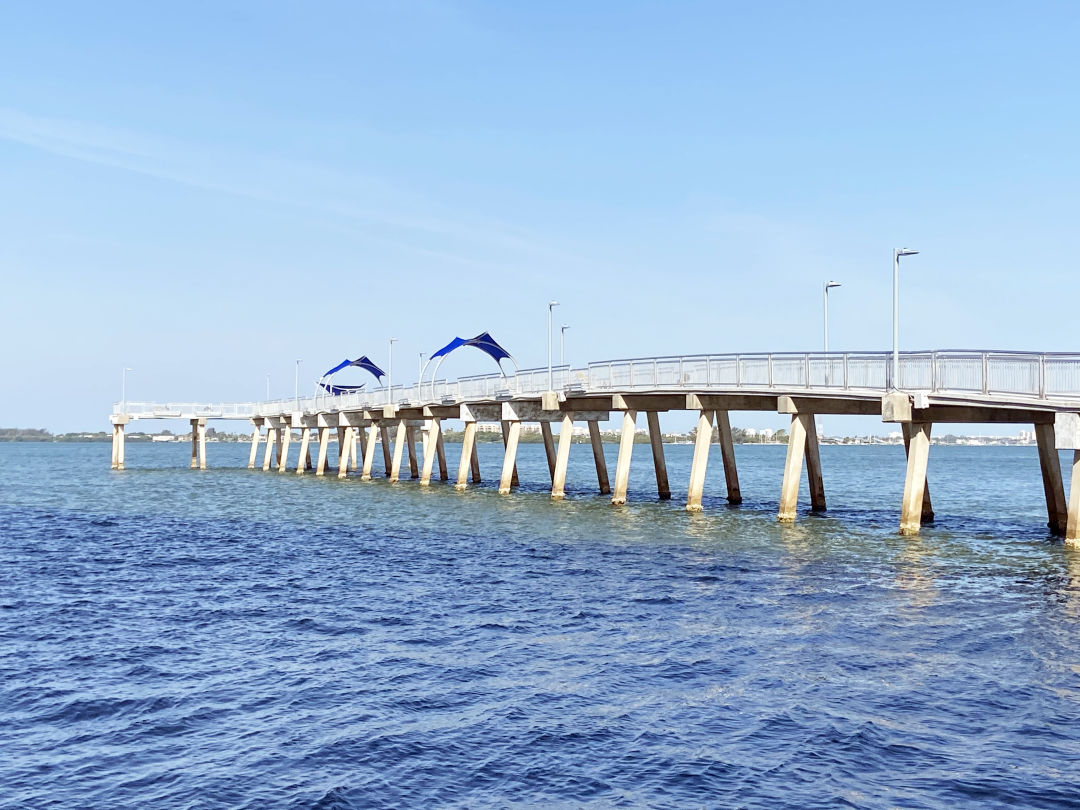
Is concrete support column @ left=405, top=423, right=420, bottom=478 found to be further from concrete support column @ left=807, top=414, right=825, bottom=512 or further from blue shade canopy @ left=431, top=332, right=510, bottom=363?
concrete support column @ left=807, top=414, right=825, bottom=512

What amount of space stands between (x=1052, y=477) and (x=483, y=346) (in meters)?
33.9

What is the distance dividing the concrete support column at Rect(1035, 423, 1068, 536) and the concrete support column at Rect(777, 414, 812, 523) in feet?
23.7

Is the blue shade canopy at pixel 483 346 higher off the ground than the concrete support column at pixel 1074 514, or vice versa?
the blue shade canopy at pixel 483 346

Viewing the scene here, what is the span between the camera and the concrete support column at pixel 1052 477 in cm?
2927

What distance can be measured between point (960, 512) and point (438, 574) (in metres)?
29.4

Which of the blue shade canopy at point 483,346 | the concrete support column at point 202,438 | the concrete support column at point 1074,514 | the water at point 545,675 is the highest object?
the blue shade canopy at point 483,346

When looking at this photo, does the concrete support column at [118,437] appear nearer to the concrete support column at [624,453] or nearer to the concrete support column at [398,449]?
the concrete support column at [398,449]

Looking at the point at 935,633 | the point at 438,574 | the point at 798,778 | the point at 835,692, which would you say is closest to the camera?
the point at 798,778

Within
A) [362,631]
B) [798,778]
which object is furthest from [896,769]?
[362,631]

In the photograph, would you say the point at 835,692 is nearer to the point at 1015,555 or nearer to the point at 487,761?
the point at 487,761

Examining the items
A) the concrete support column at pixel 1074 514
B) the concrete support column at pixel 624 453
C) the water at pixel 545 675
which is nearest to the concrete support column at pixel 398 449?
the concrete support column at pixel 624 453

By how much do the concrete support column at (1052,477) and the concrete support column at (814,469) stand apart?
26.0 ft

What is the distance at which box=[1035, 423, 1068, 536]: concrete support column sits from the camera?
2927 centimetres

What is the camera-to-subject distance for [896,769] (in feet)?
34.6
